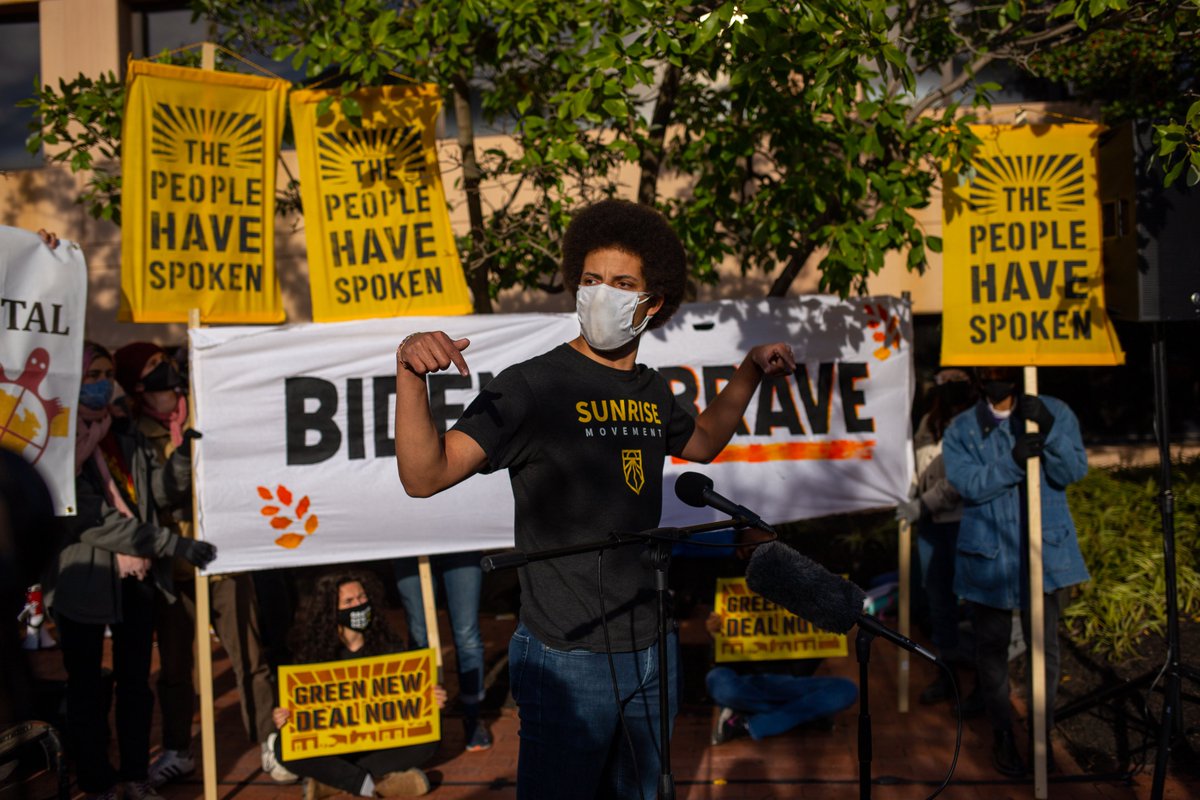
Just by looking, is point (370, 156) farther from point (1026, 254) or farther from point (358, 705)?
point (1026, 254)

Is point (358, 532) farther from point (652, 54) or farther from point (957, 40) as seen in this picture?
point (957, 40)

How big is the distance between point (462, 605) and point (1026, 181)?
3.57 meters

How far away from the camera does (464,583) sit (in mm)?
5656

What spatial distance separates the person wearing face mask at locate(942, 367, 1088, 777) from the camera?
492cm

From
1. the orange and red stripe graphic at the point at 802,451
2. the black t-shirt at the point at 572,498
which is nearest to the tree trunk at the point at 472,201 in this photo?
the orange and red stripe graphic at the point at 802,451

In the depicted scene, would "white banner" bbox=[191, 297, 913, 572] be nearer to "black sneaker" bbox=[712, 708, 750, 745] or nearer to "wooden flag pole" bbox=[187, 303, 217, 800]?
"wooden flag pole" bbox=[187, 303, 217, 800]

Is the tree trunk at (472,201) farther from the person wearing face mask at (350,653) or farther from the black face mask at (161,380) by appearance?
the person wearing face mask at (350,653)

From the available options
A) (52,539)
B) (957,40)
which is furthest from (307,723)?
(957,40)

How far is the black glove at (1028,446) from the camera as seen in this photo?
480 centimetres

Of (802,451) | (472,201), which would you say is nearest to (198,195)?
(472,201)

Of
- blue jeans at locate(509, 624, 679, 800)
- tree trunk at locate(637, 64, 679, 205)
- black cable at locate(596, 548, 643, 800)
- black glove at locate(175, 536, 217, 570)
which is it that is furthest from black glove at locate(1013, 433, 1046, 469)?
black glove at locate(175, 536, 217, 570)

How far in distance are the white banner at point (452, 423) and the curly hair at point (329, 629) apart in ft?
0.55

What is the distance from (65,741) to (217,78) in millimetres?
3280

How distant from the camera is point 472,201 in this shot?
688 cm
